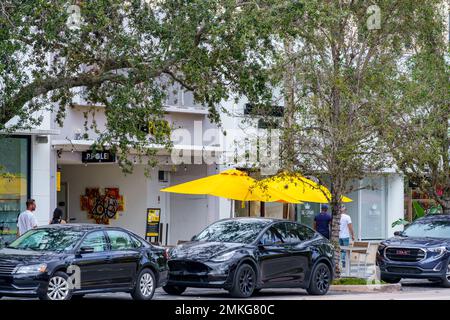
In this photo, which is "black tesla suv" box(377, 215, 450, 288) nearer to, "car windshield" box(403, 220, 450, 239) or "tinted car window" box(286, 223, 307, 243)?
"car windshield" box(403, 220, 450, 239)

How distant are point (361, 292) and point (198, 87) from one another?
643 centimetres

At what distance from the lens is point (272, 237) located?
70.2 feet

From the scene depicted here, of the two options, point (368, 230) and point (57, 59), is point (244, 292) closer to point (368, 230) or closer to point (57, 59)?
point (57, 59)

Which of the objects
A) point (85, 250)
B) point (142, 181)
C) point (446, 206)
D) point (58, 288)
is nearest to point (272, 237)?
point (85, 250)

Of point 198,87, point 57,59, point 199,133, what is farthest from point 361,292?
point 199,133

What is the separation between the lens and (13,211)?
91.1ft

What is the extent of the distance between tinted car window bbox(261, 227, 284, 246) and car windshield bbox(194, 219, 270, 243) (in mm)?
147

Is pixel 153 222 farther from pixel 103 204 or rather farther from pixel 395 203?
pixel 395 203

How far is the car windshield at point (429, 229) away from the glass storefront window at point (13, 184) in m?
10.0

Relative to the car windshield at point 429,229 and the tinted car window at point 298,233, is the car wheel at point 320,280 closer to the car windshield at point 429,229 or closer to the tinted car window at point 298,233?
the tinted car window at point 298,233

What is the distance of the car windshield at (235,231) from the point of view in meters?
21.1
